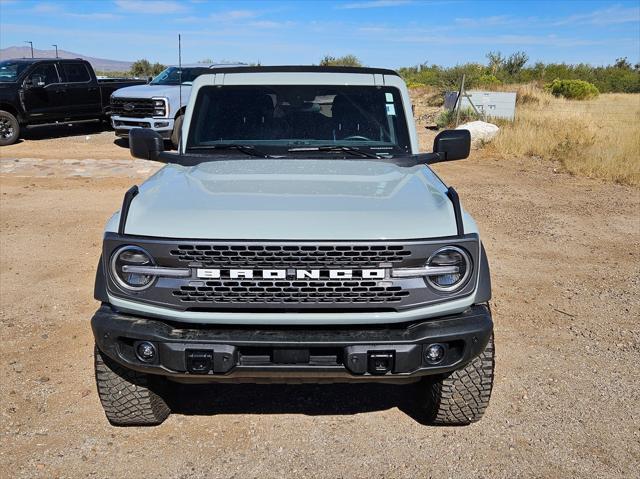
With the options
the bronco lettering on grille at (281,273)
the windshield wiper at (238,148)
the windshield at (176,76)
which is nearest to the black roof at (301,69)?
the windshield wiper at (238,148)

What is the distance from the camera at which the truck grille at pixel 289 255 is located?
106 inches

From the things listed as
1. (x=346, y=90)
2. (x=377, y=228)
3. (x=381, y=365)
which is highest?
(x=346, y=90)

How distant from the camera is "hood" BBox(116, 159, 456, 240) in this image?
2715 millimetres

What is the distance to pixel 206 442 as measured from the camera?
328 centimetres

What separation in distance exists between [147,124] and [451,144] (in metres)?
10.4

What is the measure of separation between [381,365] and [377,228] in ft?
2.01

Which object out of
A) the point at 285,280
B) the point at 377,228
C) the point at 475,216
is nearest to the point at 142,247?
the point at 285,280

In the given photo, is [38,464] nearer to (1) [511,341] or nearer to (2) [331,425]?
(2) [331,425]

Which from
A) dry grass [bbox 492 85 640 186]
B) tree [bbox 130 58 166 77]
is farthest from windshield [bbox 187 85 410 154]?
tree [bbox 130 58 166 77]

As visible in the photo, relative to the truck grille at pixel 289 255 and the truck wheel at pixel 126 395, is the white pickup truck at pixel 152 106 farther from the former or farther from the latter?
the truck grille at pixel 289 255

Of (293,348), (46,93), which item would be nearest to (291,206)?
(293,348)

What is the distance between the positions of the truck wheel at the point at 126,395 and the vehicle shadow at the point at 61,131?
14655 mm

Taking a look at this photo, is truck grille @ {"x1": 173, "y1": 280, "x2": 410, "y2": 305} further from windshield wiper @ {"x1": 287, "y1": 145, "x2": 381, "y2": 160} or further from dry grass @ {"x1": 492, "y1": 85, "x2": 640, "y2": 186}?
dry grass @ {"x1": 492, "y1": 85, "x2": 640, "y2": 186}

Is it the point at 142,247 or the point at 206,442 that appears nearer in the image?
the point at 142,247
